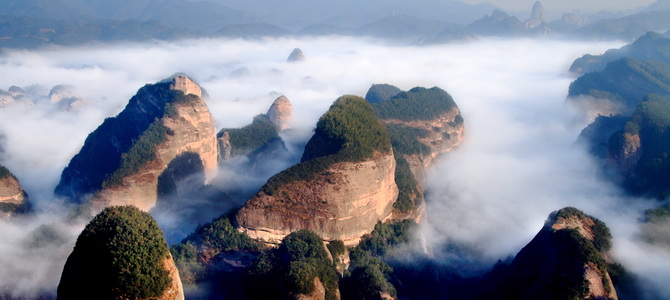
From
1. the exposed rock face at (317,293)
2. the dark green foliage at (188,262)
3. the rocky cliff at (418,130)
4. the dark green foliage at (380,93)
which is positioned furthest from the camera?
the dark green foliage at (380,93)

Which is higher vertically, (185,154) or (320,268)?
(185,154)

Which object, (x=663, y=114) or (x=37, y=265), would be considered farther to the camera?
(x=663, y=114)

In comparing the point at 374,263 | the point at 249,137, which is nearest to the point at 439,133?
the point at 249,137

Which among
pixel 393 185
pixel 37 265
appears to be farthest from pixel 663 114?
pixel 37 265

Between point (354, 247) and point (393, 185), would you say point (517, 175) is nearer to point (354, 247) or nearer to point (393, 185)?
point (393, 185)

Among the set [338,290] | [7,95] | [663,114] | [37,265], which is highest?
[7,95]

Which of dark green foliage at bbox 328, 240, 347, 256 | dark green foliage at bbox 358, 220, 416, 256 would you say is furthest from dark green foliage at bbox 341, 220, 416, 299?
dark green foliage at bbox 328, 240, 347, 256

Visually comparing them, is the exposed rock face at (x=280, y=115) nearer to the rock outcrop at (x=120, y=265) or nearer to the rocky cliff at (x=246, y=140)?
the rocky cliff at (x=246, y=140)

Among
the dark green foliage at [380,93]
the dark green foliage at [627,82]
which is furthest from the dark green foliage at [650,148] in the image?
the dark green foliage at [380,93]
